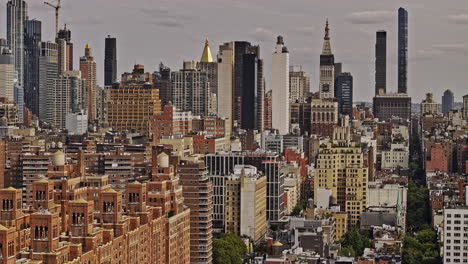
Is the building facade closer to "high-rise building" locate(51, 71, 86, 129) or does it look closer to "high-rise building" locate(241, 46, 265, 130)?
"high-rise building" locate(241, 46, 265, 130)

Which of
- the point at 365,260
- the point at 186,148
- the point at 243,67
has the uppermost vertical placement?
the point at 243,67

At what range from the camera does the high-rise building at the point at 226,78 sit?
153625 mm

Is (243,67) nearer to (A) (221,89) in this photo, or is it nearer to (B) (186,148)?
(A) (221,89)

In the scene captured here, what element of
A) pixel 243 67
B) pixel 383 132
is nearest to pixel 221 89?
pixel 243 67

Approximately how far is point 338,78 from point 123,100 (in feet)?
282

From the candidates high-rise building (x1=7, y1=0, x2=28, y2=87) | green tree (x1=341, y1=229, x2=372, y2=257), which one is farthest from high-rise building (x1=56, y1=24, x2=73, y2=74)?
green tree (x1=341, y1=229, x2=372, y2=257)

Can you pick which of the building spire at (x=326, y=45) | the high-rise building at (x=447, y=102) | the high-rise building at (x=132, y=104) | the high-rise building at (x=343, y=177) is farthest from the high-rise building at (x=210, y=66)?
the high-rise building at (x=343, y=177)

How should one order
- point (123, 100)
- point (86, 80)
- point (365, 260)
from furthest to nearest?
point (86, 80), point (123, 100), point (365, 260)

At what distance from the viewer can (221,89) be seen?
154 m

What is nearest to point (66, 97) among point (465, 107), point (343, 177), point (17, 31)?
point (17, 31)

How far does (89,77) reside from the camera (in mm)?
181000

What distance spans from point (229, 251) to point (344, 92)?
13079 centimetres

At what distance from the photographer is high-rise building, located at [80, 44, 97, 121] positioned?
172 meters

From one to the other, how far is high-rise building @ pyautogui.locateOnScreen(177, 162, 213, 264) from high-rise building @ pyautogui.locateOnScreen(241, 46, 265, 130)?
302 ft
